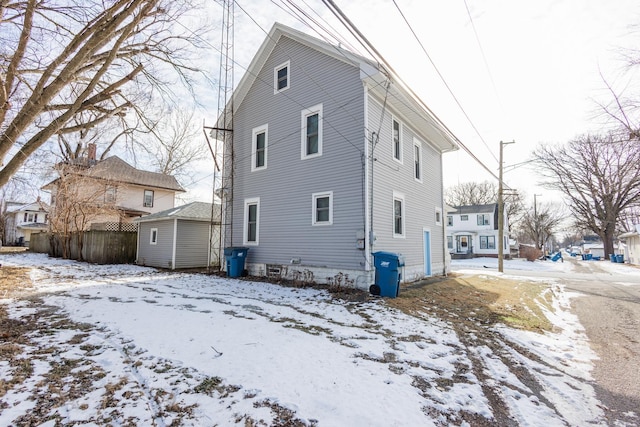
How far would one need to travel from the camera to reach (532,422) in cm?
295

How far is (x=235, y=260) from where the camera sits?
1167 cm

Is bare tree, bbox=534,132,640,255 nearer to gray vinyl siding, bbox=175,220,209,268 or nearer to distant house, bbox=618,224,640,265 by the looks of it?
distant house, bbox=618,224,640,265

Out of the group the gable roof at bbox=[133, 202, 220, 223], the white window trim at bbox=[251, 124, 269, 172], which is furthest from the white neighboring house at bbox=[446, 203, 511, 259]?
the white window trim at bbox=[251, 124, 269, 172]

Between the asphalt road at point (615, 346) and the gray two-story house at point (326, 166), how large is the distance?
4662 millimetres

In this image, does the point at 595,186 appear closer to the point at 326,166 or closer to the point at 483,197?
the point at 483,197

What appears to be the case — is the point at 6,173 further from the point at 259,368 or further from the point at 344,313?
the point at 344,313

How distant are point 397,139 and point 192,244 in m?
11.1

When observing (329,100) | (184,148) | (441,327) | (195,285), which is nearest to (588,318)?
(441,327)

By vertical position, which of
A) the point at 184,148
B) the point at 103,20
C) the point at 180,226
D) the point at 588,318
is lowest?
the point at 588,318

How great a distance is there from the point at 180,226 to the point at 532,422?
15.2m

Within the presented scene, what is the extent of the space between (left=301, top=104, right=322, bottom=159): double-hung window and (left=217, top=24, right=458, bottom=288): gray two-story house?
0.04 meters

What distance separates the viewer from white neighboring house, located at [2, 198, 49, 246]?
37969mm

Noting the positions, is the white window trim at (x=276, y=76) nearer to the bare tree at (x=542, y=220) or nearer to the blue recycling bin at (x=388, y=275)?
the blue recycling bin at (x=388, y=275)

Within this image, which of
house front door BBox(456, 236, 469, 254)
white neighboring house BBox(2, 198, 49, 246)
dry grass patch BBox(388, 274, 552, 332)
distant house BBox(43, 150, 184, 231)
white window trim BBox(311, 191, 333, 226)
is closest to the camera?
dry grass patch BBox(388, 274, 552, 332)
